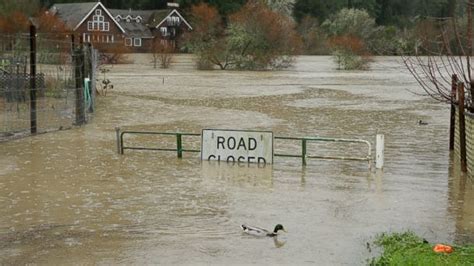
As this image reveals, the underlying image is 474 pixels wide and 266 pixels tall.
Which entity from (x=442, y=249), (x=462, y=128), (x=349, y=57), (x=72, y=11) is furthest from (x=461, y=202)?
(x=72, y=11)

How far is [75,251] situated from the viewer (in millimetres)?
9680

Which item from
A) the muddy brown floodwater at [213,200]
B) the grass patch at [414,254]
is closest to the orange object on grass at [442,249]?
the grass patch at [414,254]

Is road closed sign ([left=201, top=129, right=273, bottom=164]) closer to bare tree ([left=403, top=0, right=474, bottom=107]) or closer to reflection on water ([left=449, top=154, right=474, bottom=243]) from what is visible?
reflection on water ([left=449, top=154, right=474, bottom=243])

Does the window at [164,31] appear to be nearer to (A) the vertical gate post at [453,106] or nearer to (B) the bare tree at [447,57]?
(B) the bare tree at [447,57]

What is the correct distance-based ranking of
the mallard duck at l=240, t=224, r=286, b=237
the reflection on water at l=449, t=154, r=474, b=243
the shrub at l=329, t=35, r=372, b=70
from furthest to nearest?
the shrub at l=329, t=35, r=372, b=70, the reflection on water at l=449, t=154, r=474, b=243, the mallard duck at l=240, t=224, r=286, b=237

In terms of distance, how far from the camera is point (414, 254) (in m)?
8.34

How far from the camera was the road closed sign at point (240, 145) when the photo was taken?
16172 millimetres

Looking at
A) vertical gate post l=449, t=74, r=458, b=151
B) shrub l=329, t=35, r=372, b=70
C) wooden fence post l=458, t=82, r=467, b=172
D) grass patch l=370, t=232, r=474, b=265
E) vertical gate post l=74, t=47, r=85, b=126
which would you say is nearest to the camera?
grass patch l=370, t=232, r=474, b=265

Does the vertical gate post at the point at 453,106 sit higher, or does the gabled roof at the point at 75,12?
the gabled roof at the point at 75,12

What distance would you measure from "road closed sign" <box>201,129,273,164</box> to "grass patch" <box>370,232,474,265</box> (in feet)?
21.6

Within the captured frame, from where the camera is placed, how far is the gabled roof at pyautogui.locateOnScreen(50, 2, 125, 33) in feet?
307

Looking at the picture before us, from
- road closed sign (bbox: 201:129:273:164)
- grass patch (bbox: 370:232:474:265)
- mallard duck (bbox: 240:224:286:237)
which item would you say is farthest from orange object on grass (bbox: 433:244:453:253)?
road closed sign (bbox: 201:129:273:164)

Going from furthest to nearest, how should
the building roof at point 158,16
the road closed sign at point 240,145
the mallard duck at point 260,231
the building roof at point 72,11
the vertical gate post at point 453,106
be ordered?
the building roof at point 158,16 → the building roof at point 72,11 → the vertical gate post at point 453,106 → the road closed sign at point 240,145 → the mallard duck at point 260,231

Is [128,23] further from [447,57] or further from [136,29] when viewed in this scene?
[447,57]
